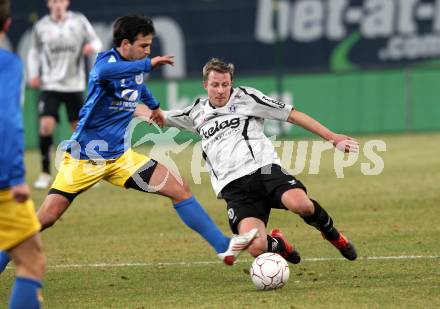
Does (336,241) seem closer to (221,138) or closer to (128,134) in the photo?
(221,138)

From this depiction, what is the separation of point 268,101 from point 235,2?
14876mm

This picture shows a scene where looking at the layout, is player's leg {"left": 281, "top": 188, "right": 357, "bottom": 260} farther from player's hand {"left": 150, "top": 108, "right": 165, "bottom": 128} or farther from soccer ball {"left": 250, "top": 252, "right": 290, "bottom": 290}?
player's hand {"left": 150, "top": 108, "right": 165, "bottom": 128}

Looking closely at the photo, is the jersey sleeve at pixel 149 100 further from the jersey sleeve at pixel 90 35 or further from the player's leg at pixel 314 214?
the jersey sleeve at pixel 90 35

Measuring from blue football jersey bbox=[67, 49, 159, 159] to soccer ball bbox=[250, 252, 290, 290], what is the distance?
1511 mm

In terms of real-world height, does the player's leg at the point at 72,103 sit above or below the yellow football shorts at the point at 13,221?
below

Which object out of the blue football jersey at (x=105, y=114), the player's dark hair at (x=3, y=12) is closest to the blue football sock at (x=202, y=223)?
the blue football jersey at (x=105, y=114)

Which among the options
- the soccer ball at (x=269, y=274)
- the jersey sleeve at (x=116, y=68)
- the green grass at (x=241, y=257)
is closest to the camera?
the green grass at (x=241, y=257)

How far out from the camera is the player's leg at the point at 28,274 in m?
5.63

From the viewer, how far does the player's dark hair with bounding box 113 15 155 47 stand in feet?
25.9

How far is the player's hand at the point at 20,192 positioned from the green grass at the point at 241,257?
181 cm

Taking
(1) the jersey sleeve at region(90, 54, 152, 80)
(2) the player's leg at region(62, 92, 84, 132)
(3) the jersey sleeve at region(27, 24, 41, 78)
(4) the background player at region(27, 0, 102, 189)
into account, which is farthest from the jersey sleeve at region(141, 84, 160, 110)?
(3) the jersey sleeve at region(27, 24, 41, 78)

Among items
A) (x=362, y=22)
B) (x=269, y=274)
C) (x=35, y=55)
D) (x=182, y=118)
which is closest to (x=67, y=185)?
(x=182, y=118)

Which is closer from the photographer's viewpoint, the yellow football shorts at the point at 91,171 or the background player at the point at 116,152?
the background player at the point at 116,152

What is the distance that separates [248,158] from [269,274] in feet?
4.08
